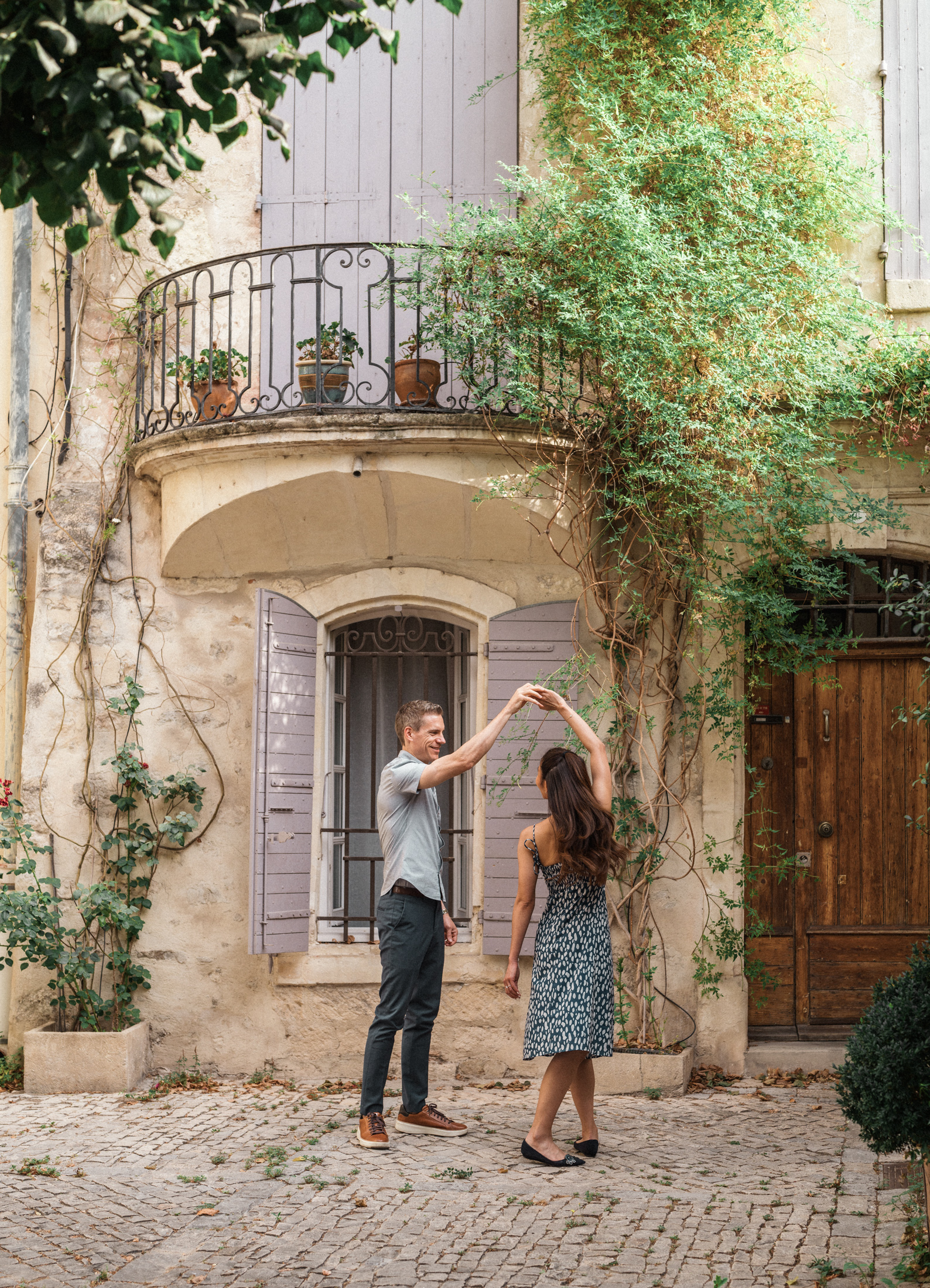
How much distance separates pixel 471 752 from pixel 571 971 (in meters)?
0.99

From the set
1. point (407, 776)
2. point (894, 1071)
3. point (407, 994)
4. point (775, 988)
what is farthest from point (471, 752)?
point (775, 988)

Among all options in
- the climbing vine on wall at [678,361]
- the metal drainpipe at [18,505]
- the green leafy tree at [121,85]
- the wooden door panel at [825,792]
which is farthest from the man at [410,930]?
the metal drainpipe at [18,505]

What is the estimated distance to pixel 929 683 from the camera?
7234mm

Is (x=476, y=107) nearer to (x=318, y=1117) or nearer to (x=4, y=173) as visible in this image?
(x=4, y=173)

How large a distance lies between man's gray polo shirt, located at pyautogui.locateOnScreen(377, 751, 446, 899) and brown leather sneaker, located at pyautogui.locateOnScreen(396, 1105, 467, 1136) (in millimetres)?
998

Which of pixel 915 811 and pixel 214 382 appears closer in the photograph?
pixel 214 382

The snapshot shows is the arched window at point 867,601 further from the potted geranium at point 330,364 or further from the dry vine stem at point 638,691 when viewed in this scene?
the potted geranium at point 330,364

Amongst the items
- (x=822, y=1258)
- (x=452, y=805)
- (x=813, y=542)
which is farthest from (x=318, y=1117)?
(x=813, y=542)

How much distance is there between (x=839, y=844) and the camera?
723cm

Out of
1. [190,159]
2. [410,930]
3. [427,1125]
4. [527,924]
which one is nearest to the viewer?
[190,159]

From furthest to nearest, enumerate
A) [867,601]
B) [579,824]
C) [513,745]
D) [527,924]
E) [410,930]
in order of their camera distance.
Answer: [867,601]
[513,745]
[410,930]
[527,924]
[579,824]

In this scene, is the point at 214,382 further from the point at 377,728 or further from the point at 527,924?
the point at 527,924

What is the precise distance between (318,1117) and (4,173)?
15.2ft

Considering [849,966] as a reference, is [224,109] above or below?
above
